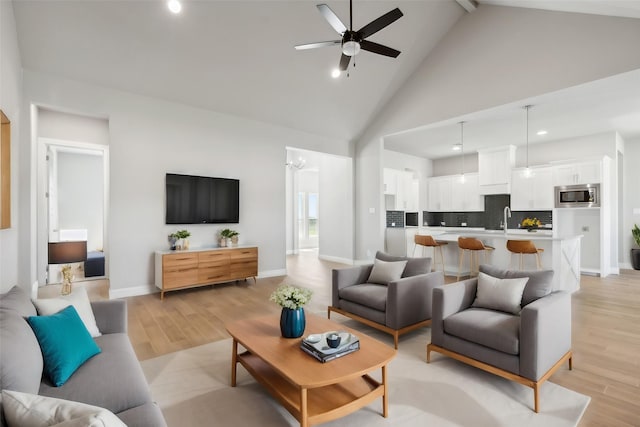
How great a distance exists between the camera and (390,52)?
3.32 metres

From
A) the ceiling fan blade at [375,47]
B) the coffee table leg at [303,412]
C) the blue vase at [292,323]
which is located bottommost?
the coffee table leg at [303,412]

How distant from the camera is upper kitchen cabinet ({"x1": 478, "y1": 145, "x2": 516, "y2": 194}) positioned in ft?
24.7

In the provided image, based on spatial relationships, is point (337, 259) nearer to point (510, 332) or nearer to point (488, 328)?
point (488, 328)

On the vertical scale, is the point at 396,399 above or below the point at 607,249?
below

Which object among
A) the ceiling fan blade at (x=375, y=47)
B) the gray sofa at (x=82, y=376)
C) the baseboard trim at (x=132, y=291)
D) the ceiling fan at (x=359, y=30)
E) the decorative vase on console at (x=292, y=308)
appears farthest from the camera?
the baseboard trim at (x=132, y=291)

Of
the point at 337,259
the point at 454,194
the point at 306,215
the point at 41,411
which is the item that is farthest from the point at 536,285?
the point at 306,215

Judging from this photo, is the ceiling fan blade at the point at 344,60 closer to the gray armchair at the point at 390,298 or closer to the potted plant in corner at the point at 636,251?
the gray armchair at the point at 390,298

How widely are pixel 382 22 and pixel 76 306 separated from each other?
10.9 feet

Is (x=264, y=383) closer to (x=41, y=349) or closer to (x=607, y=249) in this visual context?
(x=41, y=349)

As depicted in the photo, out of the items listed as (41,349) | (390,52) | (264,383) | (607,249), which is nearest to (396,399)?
(264,383)

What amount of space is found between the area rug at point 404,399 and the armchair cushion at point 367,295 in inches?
22.5

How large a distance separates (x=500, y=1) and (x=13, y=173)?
653 centimetres

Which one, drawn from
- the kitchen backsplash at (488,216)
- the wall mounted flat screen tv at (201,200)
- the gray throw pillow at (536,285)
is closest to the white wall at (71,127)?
the wall mounted flat screen tv at (201,200)

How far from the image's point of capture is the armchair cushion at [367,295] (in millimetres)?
3131
